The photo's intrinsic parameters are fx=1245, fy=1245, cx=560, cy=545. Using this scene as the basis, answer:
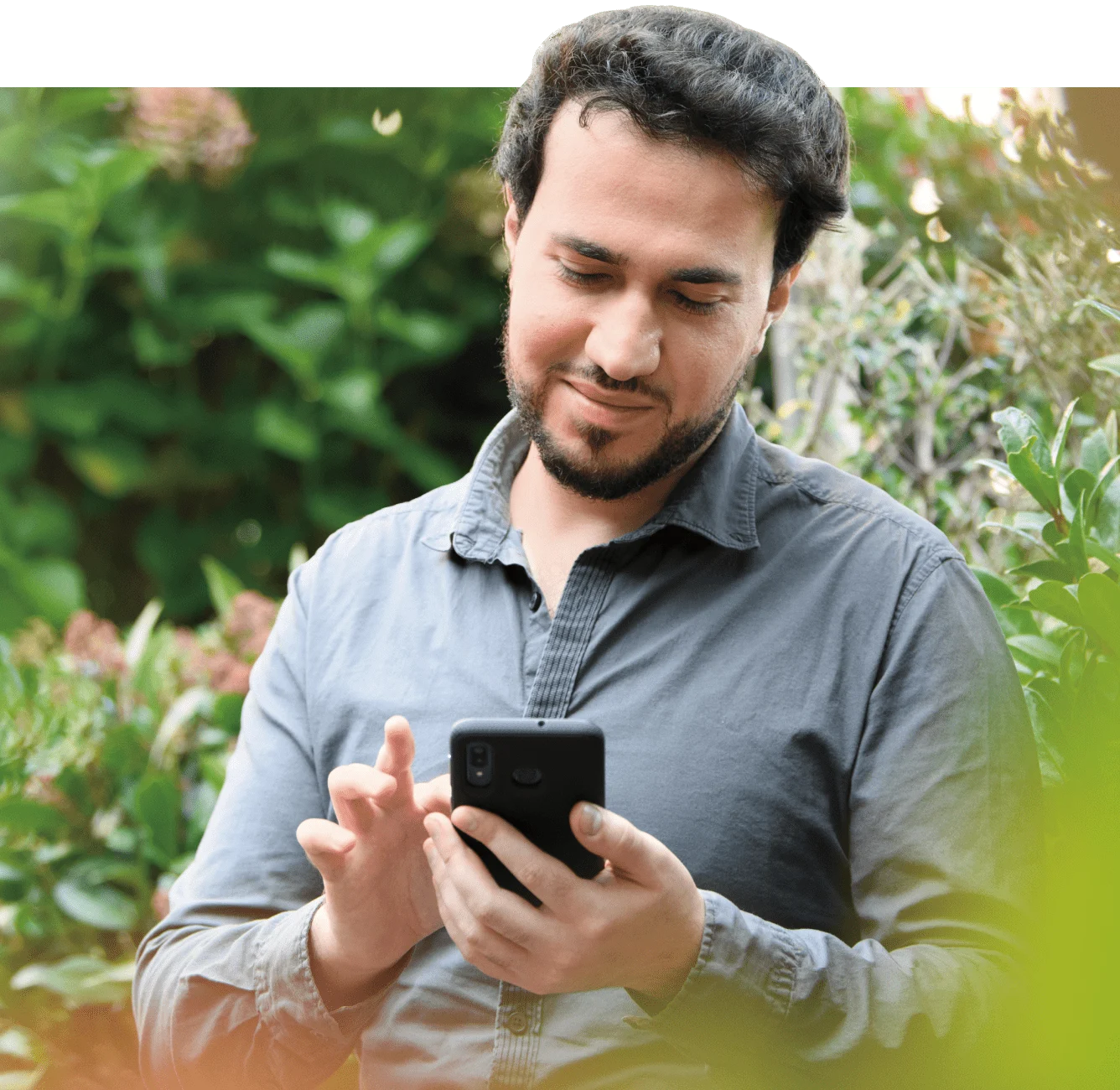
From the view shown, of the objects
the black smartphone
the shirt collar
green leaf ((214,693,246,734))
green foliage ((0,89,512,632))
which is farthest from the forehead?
green foliage ((0,89,512,632))

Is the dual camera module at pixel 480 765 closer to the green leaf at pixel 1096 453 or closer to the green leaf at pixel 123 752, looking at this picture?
the green leaf at pixel 1096 453

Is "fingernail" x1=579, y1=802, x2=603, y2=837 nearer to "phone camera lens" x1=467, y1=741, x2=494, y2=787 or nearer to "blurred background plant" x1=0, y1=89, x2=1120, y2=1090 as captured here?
"phone camera lens" x1=467, y1=741, x2=494, y2=787

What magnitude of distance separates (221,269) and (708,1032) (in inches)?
122

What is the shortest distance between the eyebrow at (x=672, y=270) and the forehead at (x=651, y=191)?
15 mm

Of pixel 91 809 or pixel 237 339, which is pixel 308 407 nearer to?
pixel 237 339

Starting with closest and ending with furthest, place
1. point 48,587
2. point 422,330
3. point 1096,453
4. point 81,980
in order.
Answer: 1. point 1096,453
2. point 81,980
3. point 48,587
4. point 422,330

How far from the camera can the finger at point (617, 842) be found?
39.4 inches

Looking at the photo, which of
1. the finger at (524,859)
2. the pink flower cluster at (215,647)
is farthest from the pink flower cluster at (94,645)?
the finger at (524,859)

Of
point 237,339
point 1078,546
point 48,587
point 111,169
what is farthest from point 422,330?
point 1078,546

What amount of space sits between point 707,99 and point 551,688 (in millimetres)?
690

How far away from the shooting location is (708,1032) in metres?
1.18

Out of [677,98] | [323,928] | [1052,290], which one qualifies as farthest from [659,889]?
[1052,290]

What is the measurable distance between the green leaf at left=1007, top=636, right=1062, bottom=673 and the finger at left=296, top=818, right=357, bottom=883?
0.80m

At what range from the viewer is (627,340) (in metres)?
1.39
